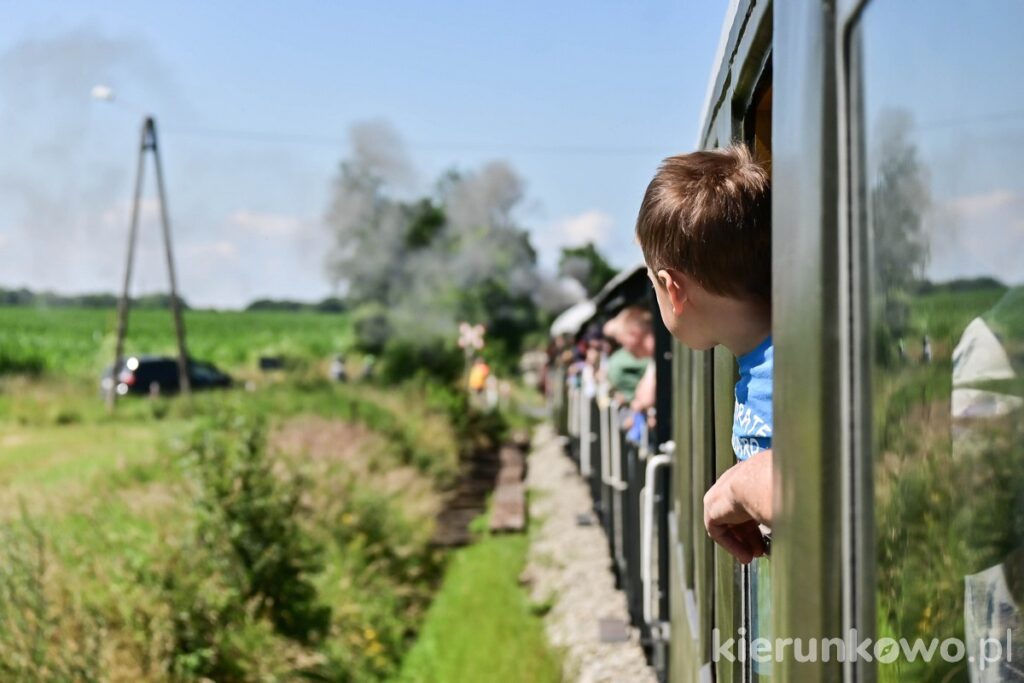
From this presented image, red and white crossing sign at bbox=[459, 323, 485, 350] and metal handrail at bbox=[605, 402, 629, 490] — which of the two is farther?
red and white crossing sign at bbox=[459, 323, 485, 350]

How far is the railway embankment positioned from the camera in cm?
690

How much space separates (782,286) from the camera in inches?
52.0

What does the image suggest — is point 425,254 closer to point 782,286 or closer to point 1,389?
point 1,389

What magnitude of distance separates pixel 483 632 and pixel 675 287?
7758 mm

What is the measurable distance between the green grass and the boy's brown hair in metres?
6.00

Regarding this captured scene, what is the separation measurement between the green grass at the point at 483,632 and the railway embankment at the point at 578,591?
0.15 meters

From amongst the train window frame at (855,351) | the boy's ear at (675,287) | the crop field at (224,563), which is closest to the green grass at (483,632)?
the crop field at (224,563)

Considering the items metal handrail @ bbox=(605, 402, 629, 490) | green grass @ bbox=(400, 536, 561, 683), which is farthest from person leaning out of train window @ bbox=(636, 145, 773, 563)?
green grass @ bbox=(400, 536, 561, 683)

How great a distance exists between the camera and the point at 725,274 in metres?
1.64

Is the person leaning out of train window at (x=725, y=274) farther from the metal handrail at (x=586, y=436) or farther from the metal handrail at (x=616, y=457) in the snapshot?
the metal handrail at (x=586, y=436)

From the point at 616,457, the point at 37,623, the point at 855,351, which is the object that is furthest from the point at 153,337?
the point at 855,351

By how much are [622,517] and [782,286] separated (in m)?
6.27

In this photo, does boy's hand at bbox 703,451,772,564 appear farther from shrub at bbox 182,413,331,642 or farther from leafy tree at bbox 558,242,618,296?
leafy tree at bbox 558,242,618,296

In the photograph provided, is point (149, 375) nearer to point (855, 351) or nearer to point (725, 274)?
point (725, 274)
